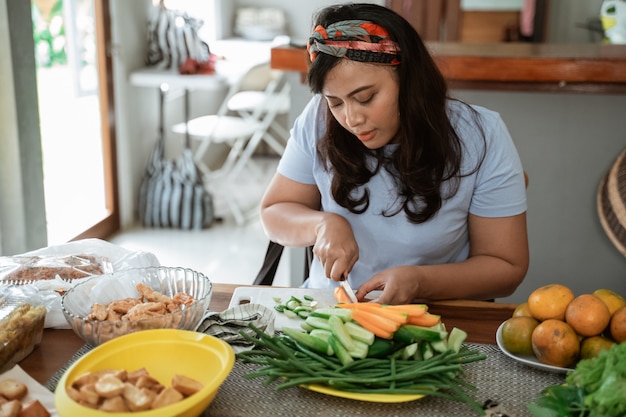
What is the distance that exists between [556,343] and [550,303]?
66 millimetres

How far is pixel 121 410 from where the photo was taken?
818mm

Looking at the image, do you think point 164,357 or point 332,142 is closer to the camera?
point 164,357

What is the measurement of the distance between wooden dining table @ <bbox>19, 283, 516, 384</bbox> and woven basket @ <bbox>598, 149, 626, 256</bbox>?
113cm

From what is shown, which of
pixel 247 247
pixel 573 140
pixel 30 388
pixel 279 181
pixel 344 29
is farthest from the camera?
pixel 247 247

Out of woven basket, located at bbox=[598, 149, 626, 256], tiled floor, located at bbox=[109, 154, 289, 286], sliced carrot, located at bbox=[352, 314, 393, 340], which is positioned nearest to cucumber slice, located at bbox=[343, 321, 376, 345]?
sliced carrot, located at bbox=[352, 314, 393, 340]

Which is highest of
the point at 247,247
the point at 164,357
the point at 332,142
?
the point at 332,142

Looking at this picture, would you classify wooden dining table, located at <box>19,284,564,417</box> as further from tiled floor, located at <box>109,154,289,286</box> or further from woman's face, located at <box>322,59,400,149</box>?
tiled floor, located at <box>109,154,289,286</box>

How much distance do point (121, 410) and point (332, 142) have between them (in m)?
0.86

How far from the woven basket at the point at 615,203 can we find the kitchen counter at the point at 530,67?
0.28 metres

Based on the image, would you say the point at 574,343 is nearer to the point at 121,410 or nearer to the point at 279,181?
the point at 121,410

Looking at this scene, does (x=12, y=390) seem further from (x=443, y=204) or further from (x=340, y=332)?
(x=443, y=204)

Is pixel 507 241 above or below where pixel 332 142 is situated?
below

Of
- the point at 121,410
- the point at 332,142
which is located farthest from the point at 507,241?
the point at 121,410

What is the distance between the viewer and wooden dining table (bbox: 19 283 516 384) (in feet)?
3.48
